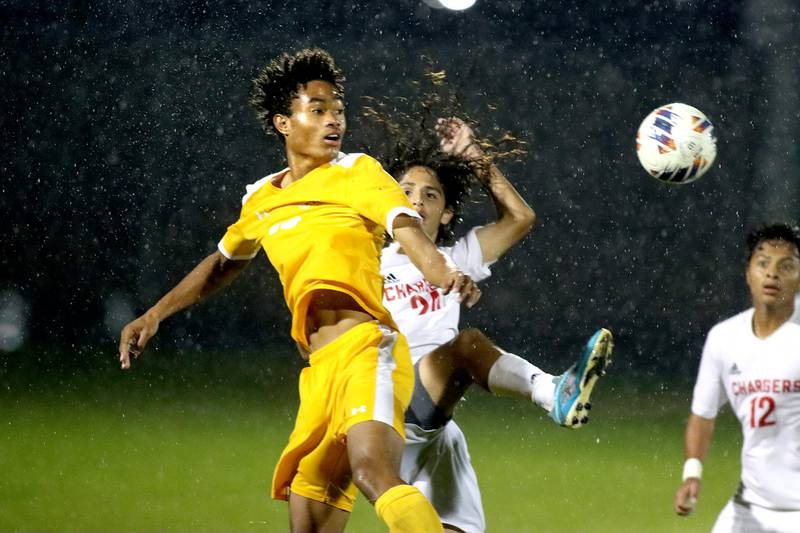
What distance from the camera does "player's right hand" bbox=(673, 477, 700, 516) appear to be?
3.24 m

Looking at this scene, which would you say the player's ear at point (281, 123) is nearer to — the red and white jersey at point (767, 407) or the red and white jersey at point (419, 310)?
the red and white jersey at point (419, 310)

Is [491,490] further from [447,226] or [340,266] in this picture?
[340,266]

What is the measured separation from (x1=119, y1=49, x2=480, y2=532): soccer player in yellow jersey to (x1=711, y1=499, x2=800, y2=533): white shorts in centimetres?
113

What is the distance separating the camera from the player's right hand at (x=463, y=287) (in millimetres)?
2473

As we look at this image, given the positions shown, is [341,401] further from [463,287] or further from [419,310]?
[419,310]

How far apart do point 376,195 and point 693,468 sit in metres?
1.28

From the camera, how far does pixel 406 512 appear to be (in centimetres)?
251

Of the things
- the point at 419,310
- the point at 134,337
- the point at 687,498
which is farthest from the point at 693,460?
the point at 134,337

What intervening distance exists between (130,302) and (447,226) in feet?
12.5

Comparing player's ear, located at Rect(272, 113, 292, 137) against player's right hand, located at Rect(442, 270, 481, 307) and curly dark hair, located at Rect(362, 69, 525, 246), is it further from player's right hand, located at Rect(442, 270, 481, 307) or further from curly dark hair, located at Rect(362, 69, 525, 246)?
player's right hand, located at Rect(442, 270, 481, 307)

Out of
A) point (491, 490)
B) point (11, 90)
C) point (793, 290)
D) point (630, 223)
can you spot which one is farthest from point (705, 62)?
point (793, 290)

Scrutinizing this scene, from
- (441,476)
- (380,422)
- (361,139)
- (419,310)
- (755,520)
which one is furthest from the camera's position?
(361,139)

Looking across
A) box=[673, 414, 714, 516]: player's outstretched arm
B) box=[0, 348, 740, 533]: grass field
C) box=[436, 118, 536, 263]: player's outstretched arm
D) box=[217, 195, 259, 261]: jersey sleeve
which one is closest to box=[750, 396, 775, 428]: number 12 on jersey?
box=[673, 414, 714, 516]: player's outstretched arm

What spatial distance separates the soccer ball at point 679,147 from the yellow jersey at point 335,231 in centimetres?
148
